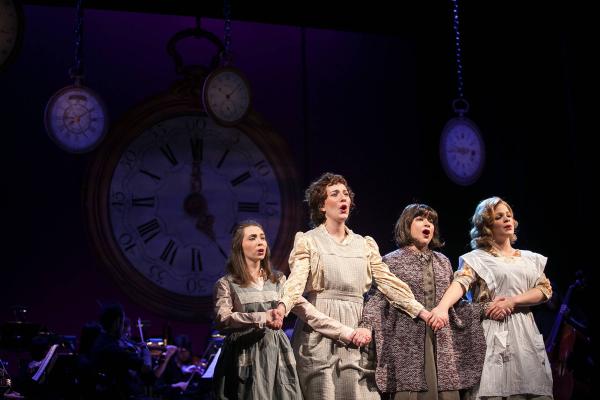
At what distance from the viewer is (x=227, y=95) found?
20.9ft

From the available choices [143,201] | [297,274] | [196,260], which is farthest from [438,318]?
[143,201]

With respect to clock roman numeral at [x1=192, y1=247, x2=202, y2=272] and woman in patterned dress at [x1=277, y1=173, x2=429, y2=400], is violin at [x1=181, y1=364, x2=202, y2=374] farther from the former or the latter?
woman in patterned dress at [x1=277, y1=173, x2=429, y2=400]

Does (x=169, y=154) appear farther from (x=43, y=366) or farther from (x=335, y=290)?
(x=335, y=290)

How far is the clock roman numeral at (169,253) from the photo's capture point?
7.27 metres

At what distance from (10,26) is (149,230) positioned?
254cm

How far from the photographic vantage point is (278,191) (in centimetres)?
764

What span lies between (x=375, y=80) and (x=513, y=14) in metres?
1.76

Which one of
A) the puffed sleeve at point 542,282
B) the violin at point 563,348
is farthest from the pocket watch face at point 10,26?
the violin at point 563,348

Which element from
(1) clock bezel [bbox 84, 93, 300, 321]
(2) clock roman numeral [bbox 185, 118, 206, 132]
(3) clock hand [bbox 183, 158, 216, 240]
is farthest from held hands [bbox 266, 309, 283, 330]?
(2) clock roman numeral [bbox 185, 118, 206, 132]

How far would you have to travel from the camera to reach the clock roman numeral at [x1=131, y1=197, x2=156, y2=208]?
7.26 meters

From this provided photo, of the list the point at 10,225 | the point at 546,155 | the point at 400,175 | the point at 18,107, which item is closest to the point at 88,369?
the point at 10,225

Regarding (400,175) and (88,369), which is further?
(400,175)

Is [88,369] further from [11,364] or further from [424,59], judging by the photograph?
[424,59]

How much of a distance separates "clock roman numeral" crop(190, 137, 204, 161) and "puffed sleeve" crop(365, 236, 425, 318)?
340cm
